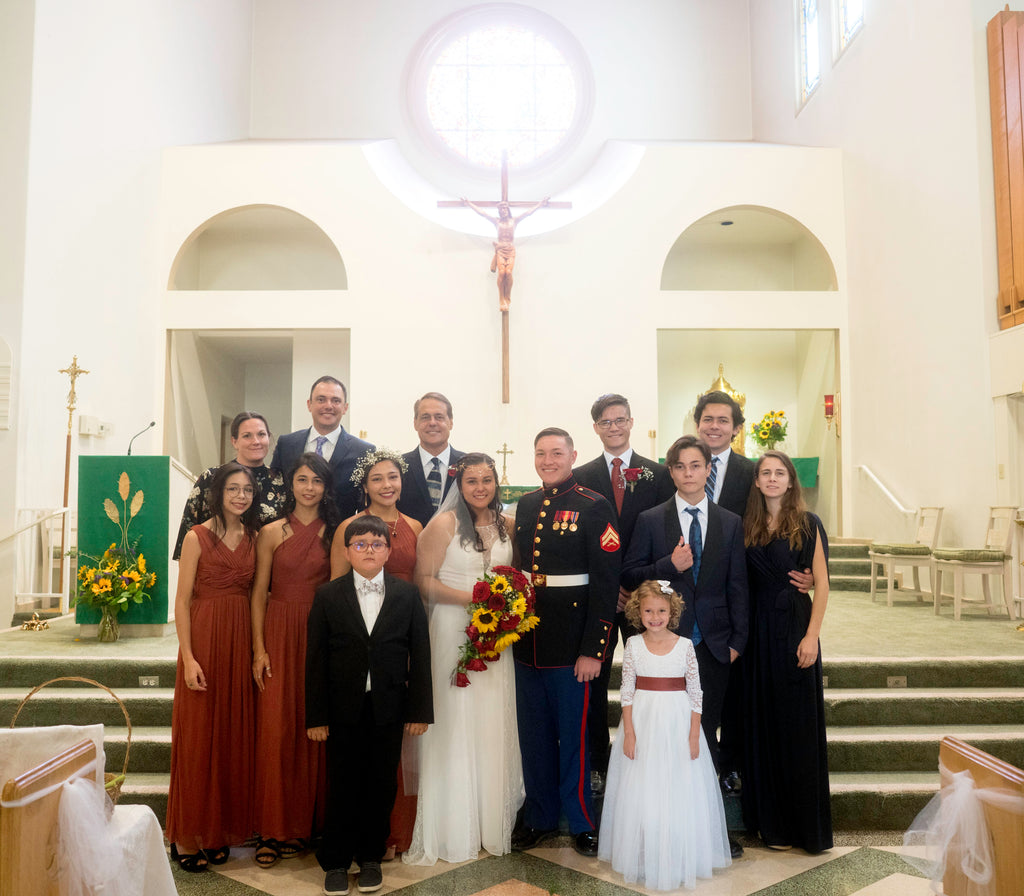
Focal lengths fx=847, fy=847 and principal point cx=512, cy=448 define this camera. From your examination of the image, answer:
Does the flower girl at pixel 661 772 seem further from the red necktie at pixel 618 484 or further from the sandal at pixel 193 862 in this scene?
the sandal at pixel 193 862

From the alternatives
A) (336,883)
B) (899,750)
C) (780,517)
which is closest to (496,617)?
(336,883)

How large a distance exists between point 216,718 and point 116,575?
2792 millimetres

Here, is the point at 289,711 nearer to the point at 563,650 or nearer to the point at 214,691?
the point at 214,691

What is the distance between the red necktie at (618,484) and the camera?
370 centimetres

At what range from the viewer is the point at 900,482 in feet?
28.2

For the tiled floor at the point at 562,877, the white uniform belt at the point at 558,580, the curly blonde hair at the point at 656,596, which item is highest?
the white uniform belt at the point at 558,580

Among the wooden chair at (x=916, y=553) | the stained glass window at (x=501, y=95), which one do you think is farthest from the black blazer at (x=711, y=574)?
the stained glass window at (x=501, y=95)

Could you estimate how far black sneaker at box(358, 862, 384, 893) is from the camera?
117 inches

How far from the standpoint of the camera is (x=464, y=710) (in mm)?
Answer: 3264

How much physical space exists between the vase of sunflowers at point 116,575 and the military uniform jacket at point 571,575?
3367mm

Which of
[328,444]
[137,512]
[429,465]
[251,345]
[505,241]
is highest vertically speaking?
[505,241]

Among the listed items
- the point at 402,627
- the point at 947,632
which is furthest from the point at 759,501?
the point at 947,632

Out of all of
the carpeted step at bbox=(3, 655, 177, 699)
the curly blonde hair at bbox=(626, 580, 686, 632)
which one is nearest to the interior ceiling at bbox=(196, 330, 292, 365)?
the carpeted step at bbox=(3, 655, 177, 699)

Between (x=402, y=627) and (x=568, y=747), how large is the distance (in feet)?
2.61
